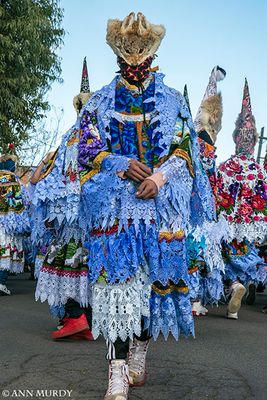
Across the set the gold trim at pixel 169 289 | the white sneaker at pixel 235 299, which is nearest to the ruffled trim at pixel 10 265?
the white sneaker at pixel 235 299

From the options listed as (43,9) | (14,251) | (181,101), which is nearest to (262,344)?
(181,101)

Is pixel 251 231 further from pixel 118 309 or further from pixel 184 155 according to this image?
pixel 118 309

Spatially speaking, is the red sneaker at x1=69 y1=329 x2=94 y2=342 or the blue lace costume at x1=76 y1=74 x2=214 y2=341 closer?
the blue lace costume at x1=76 y1=74 x2=214 y2=341

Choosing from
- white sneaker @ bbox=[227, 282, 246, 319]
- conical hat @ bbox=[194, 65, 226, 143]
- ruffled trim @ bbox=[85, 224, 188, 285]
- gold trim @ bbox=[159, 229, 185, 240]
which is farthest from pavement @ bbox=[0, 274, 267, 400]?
conical hat @ bbox=[194, 65, 226, 143]

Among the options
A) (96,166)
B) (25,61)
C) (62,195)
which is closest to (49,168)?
(62,195)

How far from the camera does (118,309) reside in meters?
3.62

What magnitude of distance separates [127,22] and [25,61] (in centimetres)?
1544

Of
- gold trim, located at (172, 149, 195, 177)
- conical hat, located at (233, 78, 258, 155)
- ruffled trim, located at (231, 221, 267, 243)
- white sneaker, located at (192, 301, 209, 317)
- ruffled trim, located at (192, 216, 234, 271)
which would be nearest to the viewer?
gold trim, located at (172, 149, 195, 177)

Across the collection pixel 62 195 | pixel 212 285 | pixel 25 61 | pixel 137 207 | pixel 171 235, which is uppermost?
pixel 25 61

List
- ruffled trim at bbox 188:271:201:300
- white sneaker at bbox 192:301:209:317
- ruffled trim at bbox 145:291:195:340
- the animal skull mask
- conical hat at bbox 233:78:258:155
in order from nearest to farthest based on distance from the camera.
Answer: ruffled trim at bbox 145:291:195:340, the animal skull mask, ruffled trim at bbox 188:271:201:300, white sneaker at bbox 192:301:209:317, conical hat at bbox 233:78:258:155

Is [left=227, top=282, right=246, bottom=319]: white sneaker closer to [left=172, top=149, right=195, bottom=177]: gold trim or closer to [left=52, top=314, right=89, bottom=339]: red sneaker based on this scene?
[left=52, top=314, right=89, bottom=339]: red sneaker

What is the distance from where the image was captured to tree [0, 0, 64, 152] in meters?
18.2

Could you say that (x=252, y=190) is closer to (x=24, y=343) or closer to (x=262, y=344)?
(x=262, y=344)

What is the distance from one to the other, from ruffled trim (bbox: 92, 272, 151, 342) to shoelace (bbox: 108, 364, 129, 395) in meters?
0.17
